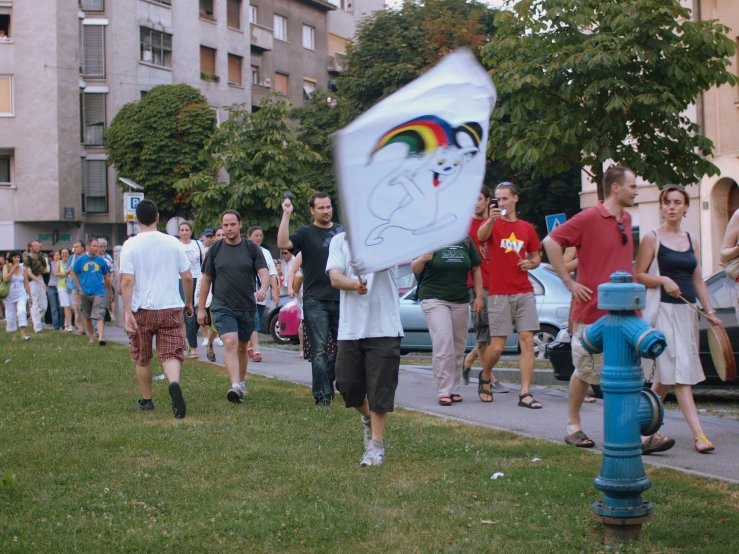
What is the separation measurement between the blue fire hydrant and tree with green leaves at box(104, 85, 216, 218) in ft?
131

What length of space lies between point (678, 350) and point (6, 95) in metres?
41.1

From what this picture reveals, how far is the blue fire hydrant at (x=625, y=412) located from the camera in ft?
15.4

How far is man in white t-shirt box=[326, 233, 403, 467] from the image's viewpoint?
6.67 m

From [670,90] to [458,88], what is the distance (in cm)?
1262

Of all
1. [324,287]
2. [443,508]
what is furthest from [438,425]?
[443,508]

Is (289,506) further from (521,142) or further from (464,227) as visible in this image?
(521,142)

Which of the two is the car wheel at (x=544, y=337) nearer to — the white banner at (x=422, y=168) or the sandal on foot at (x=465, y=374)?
the sandal on foot at (x=465, y=374)

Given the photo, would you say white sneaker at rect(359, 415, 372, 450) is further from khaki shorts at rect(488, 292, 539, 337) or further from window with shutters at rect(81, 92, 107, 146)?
window with shutters at rect(81, 92, 107, 146)

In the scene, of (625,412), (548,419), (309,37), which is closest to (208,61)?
(309,37)

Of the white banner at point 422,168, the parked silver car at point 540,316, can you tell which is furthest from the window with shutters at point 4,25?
the white banner at point 422,168

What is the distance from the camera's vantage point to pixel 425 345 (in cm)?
1567

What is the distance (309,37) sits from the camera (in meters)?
57.2

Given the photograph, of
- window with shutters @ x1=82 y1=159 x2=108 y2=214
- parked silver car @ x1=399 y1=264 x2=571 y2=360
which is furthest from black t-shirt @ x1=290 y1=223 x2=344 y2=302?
window with shutters @ x1=82 y1=159 x2=108 y2=214

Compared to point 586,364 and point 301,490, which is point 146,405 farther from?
point 586,364
